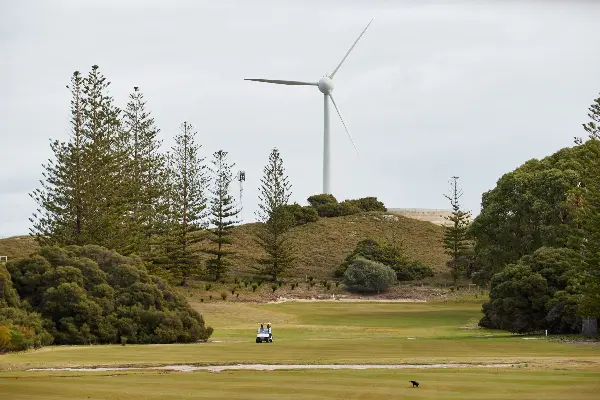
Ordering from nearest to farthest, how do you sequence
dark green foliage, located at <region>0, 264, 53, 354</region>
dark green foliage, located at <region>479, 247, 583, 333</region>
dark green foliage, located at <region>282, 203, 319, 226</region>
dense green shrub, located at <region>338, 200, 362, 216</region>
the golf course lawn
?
the golf course lawn
dark green foliage, located at <region>0, 264, 53, 354</region>
dark green foliage, located at <region>479, 247, 583, 333</region>
dark green foliage, located at <region>282, 203, 319, 226</region>
dense green shrub, located at <region>338, 200, 362, 216</region>

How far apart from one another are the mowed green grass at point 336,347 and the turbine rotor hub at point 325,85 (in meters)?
35.7

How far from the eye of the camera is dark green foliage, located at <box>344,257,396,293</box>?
73250mm

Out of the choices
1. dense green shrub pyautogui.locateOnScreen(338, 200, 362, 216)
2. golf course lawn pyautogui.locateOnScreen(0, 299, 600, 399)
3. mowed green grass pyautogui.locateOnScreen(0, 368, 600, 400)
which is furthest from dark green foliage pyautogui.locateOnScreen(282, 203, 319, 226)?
mowed green grass pyautogui.locateOnScreen(0, 368, 600, 400)

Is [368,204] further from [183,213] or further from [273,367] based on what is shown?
[273,367]

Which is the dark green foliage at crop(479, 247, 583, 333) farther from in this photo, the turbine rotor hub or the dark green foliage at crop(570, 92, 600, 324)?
the turbine rotor hub

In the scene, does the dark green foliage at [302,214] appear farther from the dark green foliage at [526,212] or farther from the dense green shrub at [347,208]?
the dark green foliage at [526,212]

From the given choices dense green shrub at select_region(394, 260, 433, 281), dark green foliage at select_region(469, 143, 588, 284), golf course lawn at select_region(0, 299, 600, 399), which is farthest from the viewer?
dense green shrub at select_region(394, 260, 433, 281)

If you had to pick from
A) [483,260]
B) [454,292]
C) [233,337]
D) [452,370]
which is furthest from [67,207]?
[452,370]

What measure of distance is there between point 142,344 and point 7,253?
44.8 m

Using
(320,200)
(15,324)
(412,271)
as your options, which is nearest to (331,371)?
(15,324)

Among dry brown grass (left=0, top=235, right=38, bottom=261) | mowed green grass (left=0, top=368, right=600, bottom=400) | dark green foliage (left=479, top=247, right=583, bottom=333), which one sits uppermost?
dry brown grass (left=0, top=235, right=38, bottom=261)

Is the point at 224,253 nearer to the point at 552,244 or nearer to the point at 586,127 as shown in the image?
the point at 552,244

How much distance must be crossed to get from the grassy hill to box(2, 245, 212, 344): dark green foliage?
40.3 metres

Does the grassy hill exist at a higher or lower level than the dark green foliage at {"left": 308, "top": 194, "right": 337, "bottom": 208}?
lower
